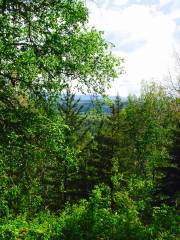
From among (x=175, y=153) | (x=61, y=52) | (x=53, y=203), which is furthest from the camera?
(x=53, y=203)

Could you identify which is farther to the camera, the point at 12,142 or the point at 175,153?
the point at 175,153

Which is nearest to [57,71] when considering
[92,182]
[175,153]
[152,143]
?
[175,153]

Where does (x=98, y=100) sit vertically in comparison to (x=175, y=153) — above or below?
above

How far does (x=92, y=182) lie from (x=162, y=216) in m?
32.2

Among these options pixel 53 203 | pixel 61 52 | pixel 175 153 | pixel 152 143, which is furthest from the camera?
pixel 152 143

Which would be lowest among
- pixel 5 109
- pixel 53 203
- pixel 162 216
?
pixel 53 203

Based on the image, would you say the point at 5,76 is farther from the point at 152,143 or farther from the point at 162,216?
the point at 152,143

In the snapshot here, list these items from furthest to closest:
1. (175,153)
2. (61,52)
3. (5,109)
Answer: (175,153) → (5,109) → (61,52)

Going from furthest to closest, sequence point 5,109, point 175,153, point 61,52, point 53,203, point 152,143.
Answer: point 152,143 → point 53,203 → point 175,153 → point 5,109 → point 61,52

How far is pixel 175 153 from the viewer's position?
2873 cm

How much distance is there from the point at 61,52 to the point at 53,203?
34.3 m

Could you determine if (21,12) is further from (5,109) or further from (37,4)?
(5,109)

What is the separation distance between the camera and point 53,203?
4750 centimetres

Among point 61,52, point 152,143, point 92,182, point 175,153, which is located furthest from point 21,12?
point 152,143
